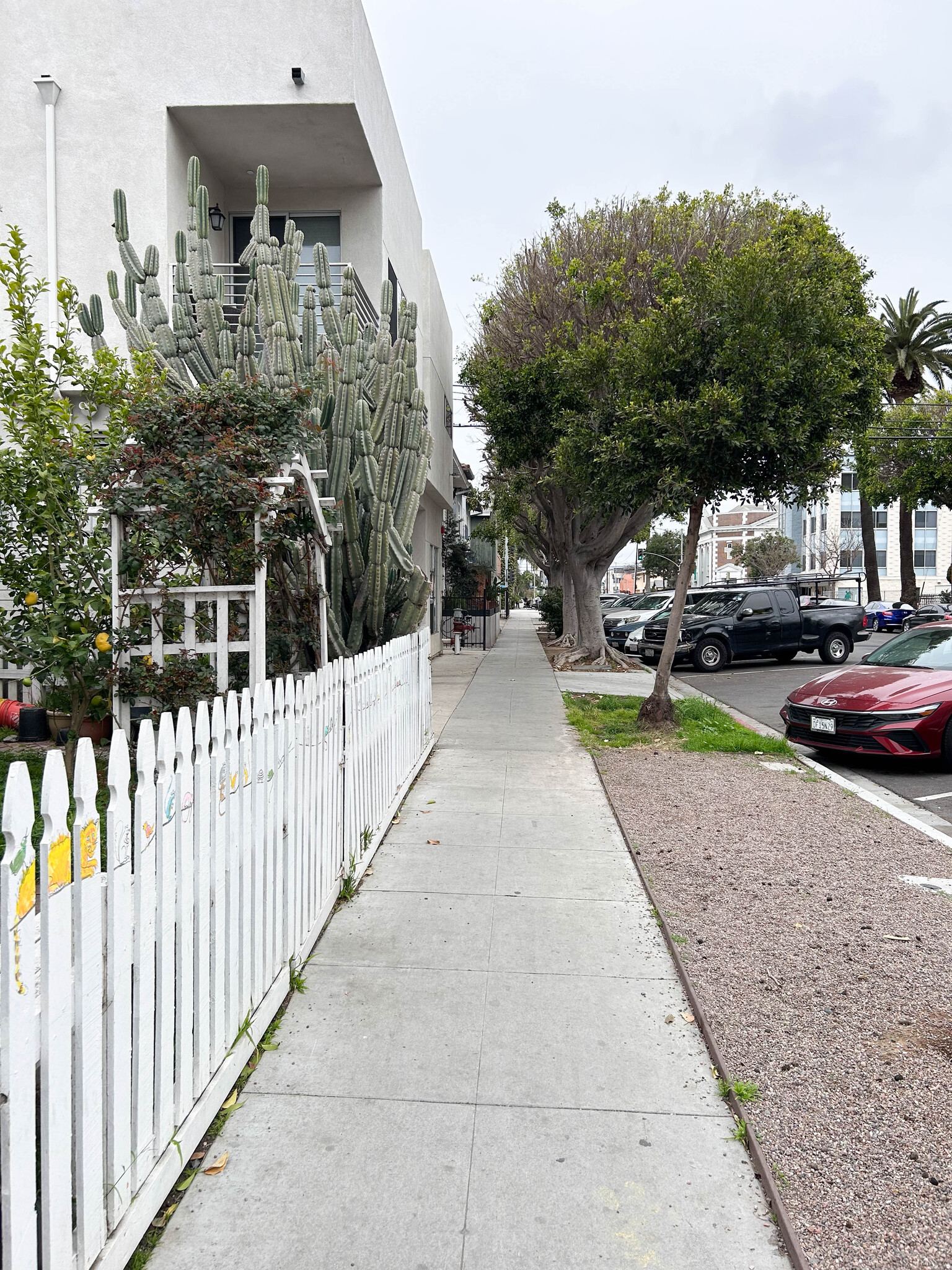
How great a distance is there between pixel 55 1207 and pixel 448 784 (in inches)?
246

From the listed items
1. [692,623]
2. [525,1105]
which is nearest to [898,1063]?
[525,1105]

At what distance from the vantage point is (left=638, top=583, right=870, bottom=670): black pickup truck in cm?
2016

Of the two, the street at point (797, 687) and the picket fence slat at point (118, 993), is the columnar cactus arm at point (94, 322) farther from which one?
the street at point (797, 687)

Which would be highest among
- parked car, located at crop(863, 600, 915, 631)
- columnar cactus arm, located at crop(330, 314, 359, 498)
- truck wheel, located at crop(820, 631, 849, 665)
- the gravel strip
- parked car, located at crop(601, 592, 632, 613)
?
columnar cactus arm, located at crop(330, 314, 359, 498)

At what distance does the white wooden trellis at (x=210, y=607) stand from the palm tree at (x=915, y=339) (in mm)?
32258

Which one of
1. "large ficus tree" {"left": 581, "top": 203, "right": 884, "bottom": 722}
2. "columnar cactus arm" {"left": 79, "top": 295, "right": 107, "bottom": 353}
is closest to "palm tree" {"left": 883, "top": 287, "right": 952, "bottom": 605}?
"large ficus tree" {"left": 581, "top": 203, "right": 884, "bottom": 722}

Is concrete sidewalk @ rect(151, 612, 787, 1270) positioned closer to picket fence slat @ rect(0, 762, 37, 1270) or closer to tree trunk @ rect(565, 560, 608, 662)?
picket fence slat @ rect(0, 762, 37, 1270)

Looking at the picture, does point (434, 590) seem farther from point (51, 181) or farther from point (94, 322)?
point (94, 322)

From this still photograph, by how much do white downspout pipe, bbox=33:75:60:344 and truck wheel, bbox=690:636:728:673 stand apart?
1399cm

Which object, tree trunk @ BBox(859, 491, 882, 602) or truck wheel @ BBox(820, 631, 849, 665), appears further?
tree trunk @ BBox(859, 491, 882, 602)

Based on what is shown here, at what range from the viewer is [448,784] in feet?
27.0

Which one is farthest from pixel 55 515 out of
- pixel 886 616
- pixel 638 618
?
pixel 886 616

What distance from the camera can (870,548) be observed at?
39.5 m

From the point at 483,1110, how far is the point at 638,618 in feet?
86.4
